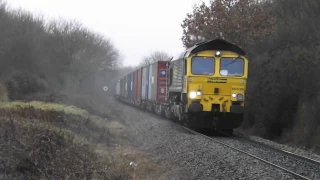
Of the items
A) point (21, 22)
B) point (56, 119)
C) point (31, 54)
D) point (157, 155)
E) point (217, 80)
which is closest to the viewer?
point (157, 155)

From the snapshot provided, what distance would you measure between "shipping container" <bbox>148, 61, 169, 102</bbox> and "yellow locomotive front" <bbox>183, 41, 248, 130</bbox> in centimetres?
752

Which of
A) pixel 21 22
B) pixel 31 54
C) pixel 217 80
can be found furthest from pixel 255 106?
pixel 21 22

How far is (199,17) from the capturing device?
27125 millimetres

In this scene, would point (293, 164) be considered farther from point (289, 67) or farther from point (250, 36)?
point (250, 36)

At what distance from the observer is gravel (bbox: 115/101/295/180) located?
30.9 feet

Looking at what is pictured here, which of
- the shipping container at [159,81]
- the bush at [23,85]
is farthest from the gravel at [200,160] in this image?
the bush at [23,85]

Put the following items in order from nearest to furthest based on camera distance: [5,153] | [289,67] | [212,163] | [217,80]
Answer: [5,153] → [212,163] → [217,80] → [289,67]

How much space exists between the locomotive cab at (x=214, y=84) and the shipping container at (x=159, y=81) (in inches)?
293

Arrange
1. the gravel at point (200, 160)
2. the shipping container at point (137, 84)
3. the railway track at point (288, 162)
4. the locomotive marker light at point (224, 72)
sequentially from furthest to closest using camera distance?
the shipping container at point (137, 84), the locomotive marker light at point (224, 72), the railway track at point (288, 162), the gravel at point (200, 160)

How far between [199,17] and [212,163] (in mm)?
17697

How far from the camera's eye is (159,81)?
26.9 meters

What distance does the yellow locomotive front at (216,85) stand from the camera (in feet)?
55.9

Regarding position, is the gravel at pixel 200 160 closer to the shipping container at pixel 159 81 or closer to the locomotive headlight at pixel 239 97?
the locomotive headlight at pixel 239 97

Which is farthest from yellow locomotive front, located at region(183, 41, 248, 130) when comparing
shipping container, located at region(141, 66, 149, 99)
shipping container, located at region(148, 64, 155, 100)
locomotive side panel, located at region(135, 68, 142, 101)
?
locomotive side panel, located at region(135, 68, 142, 101)
